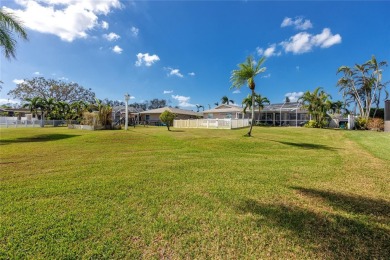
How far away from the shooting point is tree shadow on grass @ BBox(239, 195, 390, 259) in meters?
2.50

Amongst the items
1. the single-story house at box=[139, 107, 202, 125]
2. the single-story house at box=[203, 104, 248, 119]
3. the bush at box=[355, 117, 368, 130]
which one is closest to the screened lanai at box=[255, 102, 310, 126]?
the single-story house at box=[203, 104, 248, 119]

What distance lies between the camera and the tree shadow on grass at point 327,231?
8.20 ft

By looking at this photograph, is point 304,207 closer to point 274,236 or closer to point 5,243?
point 274,236

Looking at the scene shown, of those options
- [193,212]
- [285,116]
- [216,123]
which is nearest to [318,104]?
[285,116]

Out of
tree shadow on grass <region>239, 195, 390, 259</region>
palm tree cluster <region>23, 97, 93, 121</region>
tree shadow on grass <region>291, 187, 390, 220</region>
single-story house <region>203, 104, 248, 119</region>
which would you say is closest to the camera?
tree shadow on grass <region>239, 195, 390, 259</region>

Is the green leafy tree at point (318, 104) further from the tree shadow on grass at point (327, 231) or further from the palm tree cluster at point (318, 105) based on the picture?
the tree shadow on grass at point (327, 231)

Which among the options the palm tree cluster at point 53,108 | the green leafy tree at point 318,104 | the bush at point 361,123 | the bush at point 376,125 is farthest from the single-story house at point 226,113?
the palm tree cluster at point 53,108

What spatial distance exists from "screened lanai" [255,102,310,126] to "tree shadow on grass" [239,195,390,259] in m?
32.9

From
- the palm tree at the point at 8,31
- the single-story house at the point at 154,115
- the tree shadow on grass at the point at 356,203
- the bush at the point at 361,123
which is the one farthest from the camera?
the single-story house at the point at 154,115

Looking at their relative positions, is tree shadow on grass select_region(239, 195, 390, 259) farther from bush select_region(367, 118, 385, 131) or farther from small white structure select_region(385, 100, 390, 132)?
bush select_region(367, 118, 385, 131)

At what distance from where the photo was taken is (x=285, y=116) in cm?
3544

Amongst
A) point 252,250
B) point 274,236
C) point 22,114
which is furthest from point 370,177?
point 22,114

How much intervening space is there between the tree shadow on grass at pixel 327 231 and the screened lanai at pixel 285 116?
32943mm

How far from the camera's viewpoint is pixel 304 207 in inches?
143
